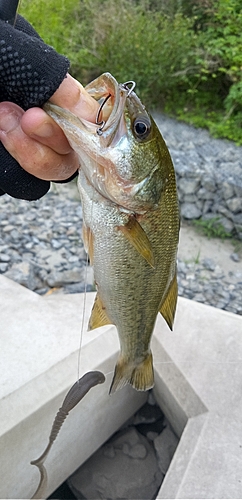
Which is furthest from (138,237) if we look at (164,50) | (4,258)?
(164,50)

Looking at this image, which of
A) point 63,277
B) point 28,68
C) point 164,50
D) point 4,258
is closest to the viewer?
point 28,68

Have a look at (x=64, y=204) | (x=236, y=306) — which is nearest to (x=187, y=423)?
(x=236, y=306)

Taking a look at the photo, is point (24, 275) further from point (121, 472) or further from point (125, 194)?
point (125, 194)

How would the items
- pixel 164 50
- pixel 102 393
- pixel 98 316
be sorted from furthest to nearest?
pixel 164 50, pixel 102 393, pixel 98 316

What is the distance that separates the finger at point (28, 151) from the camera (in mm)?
1284

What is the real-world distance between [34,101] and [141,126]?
10.8 inches

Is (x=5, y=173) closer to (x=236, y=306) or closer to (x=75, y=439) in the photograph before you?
(x=75, y=439)

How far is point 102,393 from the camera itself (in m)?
2.34

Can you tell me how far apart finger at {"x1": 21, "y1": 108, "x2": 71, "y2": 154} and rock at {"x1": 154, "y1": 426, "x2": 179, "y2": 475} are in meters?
1.80

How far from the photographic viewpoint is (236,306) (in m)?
3.71

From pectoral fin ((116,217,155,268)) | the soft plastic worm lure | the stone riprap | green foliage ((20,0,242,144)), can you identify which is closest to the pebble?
the soft plastic worm lure

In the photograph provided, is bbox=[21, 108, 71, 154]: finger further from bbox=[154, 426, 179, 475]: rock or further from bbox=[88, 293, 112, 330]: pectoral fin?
bbox=[154, 426, 179, 475]: rock

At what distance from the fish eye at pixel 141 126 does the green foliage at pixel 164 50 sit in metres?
4.58

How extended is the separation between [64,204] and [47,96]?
3.70 metres
